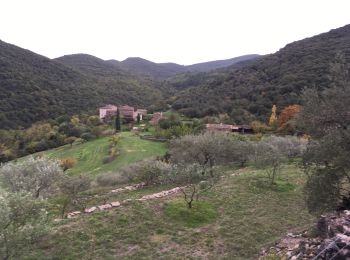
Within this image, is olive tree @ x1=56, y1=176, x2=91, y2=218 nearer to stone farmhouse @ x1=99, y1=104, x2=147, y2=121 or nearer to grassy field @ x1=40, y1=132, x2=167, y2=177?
grassy field @ x1=40, y1=132, x2=167, y2=177

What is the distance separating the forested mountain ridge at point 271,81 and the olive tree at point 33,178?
4825 centimetres

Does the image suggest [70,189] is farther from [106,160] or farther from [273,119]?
[273,119]

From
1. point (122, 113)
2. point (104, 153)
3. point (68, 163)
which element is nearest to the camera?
point (68, 163)

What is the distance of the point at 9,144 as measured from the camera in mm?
72875

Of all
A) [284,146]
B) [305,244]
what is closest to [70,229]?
[305,244]

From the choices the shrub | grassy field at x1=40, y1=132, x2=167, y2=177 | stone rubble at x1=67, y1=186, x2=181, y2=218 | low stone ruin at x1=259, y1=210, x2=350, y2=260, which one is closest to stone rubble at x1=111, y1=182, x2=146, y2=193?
stone rubble at x1=67, y1=186, x2=181, y2=218

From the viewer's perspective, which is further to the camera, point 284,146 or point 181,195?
point 284,146

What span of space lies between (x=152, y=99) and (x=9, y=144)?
68689 mm

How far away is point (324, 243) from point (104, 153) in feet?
159

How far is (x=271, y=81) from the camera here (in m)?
75.2

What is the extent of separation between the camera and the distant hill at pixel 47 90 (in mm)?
89250

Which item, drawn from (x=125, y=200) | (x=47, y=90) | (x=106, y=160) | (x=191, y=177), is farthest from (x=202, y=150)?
(x=47, y=90)

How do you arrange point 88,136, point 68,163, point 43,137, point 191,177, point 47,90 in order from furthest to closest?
point 47,90 → point 43,137 → point 88,136 → point 68,163 → point 191,177

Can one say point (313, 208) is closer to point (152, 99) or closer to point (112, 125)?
point (112, 125)
